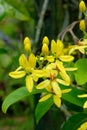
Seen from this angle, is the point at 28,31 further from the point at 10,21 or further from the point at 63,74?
the point at 63,74

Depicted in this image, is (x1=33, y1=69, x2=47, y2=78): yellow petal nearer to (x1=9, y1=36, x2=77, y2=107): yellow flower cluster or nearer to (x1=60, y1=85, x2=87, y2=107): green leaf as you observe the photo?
(x1=9, y1=36, x2=77, y2=107): yellow flower cluster

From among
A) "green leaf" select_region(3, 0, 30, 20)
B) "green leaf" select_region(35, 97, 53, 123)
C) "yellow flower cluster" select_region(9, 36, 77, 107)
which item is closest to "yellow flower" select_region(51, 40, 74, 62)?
"yellow flower cluster" select_region(9, 36, 77, 107)

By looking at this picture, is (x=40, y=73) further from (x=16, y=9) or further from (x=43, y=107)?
(x=16, y=9)

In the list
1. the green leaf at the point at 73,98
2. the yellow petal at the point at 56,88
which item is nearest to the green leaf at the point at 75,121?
the green leaf at the point at 73,98

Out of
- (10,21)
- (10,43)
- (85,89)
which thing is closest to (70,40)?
(10,43)

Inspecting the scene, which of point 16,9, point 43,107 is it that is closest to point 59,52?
point 43,107
